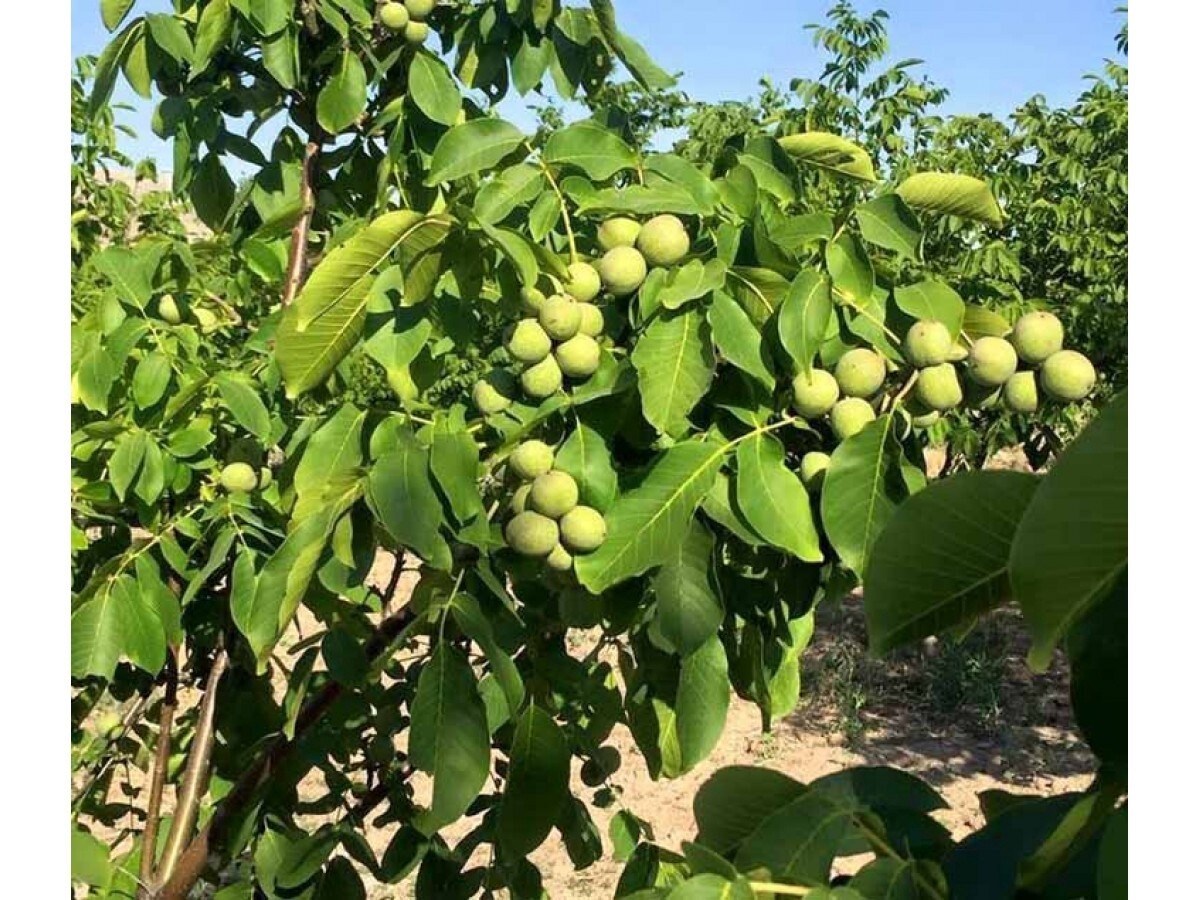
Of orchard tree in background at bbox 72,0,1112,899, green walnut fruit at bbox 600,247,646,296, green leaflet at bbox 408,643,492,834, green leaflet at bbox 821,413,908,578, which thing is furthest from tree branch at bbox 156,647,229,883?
green leaflet at bbox 821,413,908,578

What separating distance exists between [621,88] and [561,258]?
9467mm

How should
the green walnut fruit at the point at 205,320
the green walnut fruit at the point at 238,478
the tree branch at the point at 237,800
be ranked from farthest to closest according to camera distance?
the green walnut fruit at the point at 205,320, the green walnut fruit at the point at 238,478, the tree branch at the point at 237,800

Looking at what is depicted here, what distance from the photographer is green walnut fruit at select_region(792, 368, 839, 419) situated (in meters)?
1.12

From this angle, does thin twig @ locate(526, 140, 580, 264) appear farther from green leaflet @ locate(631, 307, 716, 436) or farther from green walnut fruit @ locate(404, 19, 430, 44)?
green walnut fruit @ locate(404, 19, 430, 44)

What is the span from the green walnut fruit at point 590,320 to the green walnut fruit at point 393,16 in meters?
0.84

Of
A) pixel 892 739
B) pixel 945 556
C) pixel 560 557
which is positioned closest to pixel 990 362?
pixel 560 557

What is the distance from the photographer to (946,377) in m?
1.11

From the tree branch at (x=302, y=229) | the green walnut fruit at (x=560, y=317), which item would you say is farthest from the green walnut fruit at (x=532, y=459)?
the tree branch at (x=302, y=229)

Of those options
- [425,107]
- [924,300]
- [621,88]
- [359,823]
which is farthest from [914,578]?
[621,88]

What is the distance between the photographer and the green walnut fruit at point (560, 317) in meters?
1.15

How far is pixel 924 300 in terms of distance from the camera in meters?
1.14

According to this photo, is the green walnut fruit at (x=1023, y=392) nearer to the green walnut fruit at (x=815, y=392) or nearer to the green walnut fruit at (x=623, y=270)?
the green walnut fruit at (x=815, y=392)

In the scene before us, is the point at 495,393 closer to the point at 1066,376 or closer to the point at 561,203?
the point at 561,203

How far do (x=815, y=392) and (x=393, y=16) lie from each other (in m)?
1.07
